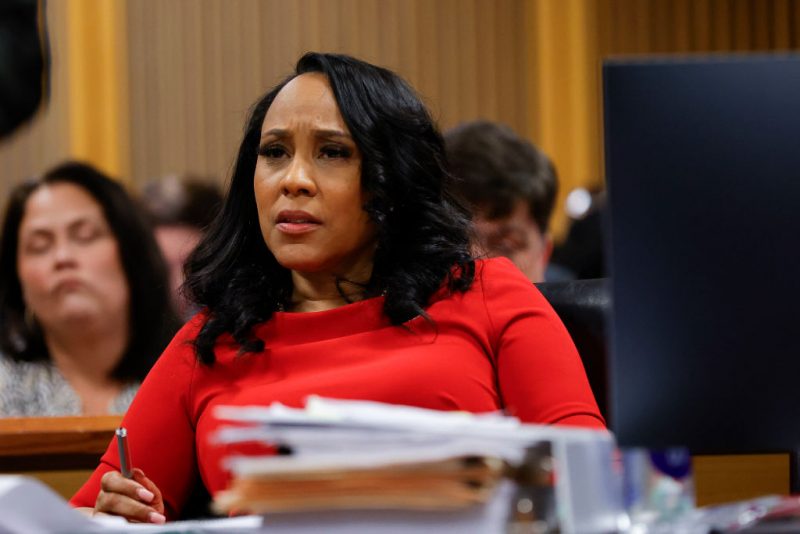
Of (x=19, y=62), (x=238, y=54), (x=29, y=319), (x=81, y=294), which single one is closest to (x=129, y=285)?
(x=81, y=294)

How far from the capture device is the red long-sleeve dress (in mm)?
1610

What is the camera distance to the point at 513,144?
104 inches

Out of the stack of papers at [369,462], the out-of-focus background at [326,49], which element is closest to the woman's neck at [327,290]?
A: the stack of papers at [369,462]

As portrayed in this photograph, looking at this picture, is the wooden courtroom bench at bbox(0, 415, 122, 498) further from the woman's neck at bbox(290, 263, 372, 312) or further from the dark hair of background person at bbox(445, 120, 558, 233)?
the dark hair of background person at bbox(445, 120, 558, 233)

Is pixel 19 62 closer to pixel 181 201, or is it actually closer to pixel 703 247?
pixel 703 247

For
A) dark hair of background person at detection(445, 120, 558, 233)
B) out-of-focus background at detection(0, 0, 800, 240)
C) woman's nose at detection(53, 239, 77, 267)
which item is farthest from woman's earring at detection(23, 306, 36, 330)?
out-of-focus background at detection(0, 0, 800, 240)

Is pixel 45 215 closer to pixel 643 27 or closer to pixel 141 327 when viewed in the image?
pixel 141 327

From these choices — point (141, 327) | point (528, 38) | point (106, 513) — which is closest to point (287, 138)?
point (106, 513)

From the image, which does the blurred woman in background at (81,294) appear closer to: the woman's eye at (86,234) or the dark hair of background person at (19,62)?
the woman's eye at (86,234)

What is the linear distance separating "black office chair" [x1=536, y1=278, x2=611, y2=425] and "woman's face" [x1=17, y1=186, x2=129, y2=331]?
1294 millimetres

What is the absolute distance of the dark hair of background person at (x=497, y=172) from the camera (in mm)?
2576

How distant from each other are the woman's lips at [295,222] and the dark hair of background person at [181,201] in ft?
6.53

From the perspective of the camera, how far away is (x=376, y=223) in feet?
5.83

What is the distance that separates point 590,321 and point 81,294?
55.6 inches
